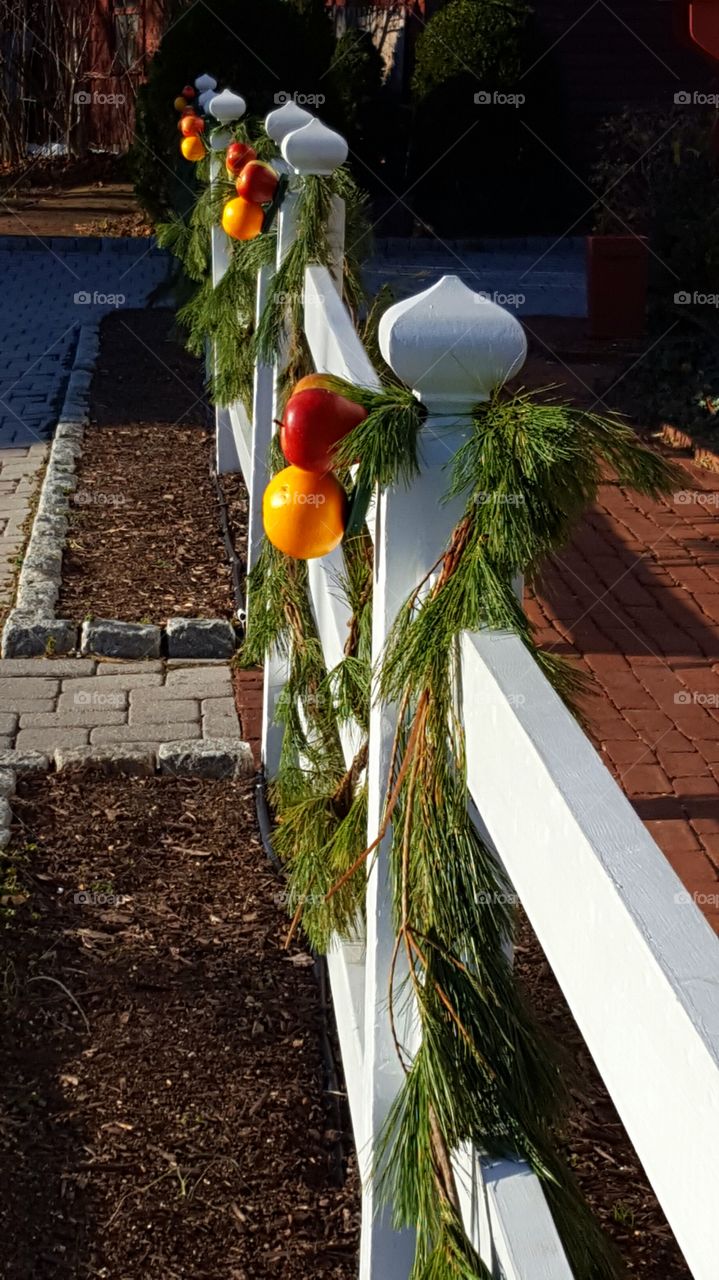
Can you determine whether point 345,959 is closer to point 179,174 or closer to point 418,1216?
point 418,1216

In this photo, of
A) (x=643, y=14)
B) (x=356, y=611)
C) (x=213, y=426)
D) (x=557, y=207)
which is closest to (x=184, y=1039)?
(x=356, y=611)

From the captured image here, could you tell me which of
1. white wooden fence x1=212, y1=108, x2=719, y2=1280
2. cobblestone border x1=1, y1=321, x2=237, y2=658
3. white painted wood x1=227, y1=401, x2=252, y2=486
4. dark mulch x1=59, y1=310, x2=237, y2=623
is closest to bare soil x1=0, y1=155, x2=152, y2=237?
dark mulch x1=59, y1=310, x2=237, y2=623

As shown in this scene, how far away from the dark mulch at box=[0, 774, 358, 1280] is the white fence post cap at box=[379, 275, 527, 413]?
62.9 inches

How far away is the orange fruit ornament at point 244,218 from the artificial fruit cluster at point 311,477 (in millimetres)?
2507

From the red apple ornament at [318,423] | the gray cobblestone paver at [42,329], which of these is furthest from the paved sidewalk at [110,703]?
the red apple ornament at [318,423]

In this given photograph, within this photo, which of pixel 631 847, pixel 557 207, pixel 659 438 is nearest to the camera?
pixel 631 847

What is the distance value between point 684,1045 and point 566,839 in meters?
0.30

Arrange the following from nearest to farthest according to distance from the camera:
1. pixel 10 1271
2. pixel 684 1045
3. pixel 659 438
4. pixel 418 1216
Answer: pixel 684 1045, pixel 418 1216, pixel 10 1271, pixel 659 438

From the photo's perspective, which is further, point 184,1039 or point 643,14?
point 643,14

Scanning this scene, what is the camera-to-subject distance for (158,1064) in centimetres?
294

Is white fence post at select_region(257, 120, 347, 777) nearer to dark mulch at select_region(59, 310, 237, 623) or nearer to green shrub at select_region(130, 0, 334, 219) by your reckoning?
dark mulch at select_region(59, 310, 237, 623)

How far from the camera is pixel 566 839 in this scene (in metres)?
1.18

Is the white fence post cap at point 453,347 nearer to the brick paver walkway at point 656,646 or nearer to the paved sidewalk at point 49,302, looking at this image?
the brick paver walkway at point 656,646

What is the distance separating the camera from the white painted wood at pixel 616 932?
88 centimetres
